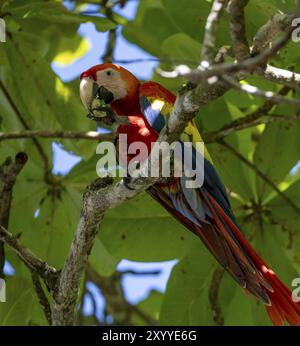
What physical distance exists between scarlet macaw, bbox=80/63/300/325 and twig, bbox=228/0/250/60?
0.69m

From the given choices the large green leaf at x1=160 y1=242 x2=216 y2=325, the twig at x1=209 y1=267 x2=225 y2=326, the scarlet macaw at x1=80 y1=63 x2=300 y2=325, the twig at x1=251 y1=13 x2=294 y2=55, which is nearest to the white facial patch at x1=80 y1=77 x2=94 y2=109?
the scarlet macaw at x1=80 y1=63 x2=300 y2=325

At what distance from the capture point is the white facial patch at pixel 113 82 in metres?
3.12

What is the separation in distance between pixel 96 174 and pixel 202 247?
0.55 meters

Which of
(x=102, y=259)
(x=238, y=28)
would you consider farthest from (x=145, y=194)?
(x=238, y=28)

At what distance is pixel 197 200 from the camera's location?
9.43 feet

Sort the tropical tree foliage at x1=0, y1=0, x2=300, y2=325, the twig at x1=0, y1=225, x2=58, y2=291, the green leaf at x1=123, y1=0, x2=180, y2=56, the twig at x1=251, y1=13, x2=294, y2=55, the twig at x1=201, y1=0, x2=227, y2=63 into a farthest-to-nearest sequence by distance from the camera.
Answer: the green leaf at x1=123, y1=0, x2=180, y2=56, the tropical tree foliage at x1=0, y1=0, x2=300, y2=325, the twig at x1=0, y1=225, x2=58, y2=291, the twig at x1=251, y1=13, x2=294, y2=55, the twig at x1=201, y1=0, x2=227, y2=63

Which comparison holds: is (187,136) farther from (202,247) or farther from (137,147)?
(202,247)

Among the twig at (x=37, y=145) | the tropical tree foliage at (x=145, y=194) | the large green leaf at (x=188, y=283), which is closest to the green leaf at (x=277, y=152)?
the tropical tree foliage at (x=145, y=194)

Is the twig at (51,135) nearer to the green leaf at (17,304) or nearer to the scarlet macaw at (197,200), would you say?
the scarlet macaw at (197,200)

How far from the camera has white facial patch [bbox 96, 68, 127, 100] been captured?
123 inches

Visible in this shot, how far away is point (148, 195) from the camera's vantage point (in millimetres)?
3193

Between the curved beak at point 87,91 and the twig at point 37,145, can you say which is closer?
the curved beak at point 87,91

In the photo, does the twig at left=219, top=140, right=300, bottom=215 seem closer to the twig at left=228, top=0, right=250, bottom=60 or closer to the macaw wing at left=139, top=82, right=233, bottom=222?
the macaw wing at left=139, top=82, right=233, bottom=222
